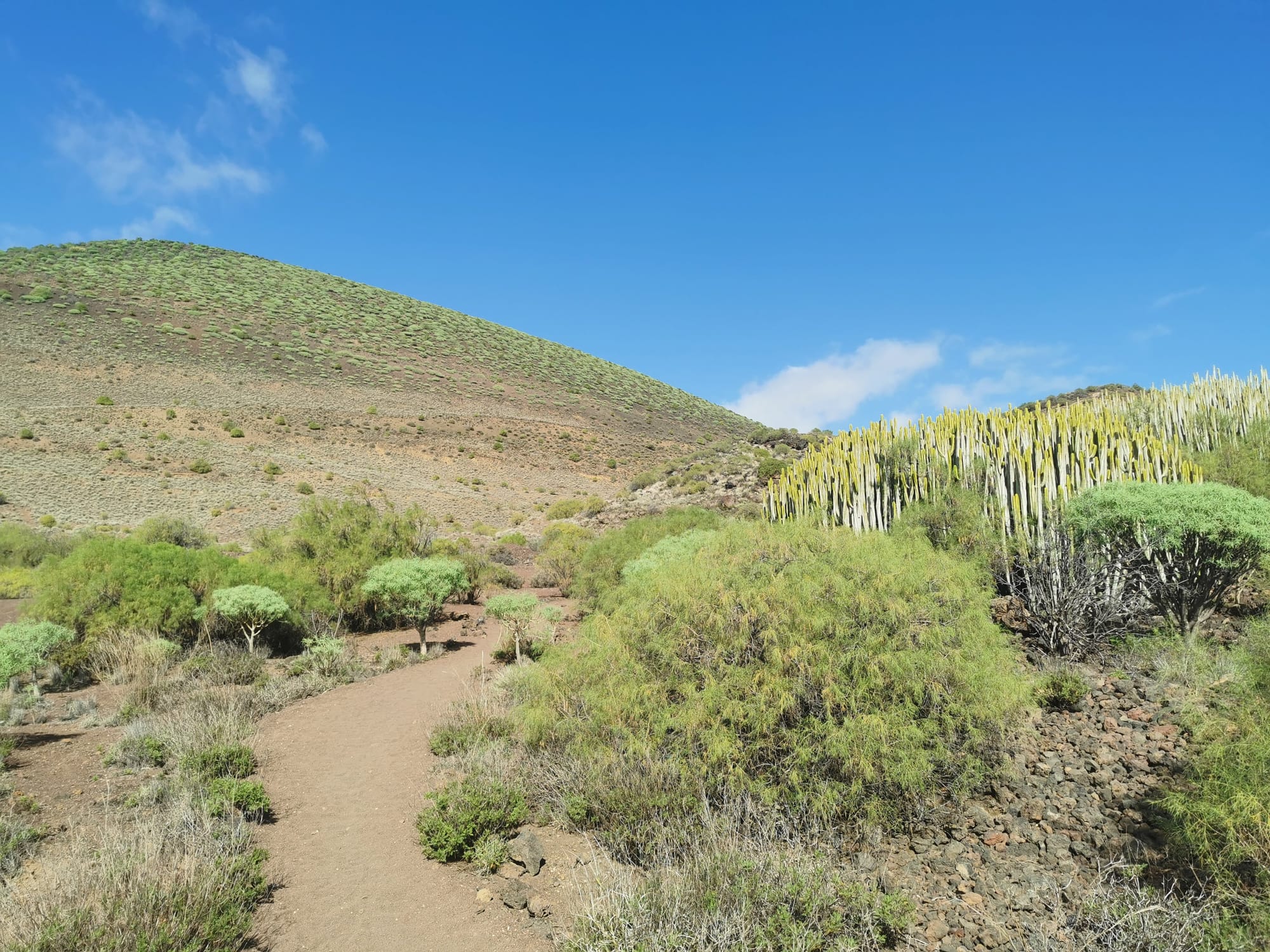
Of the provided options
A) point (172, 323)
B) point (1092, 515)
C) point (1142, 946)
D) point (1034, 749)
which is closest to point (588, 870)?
point (1142, 946)

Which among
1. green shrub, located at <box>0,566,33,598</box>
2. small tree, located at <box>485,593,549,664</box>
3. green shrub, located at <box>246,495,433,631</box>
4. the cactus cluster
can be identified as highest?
the cactus cluster

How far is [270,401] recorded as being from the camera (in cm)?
4766

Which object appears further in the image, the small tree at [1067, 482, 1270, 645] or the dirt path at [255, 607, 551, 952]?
the small tree at [1067, 482, 1270, 645]

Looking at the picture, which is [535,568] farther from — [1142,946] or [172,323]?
[172,323]

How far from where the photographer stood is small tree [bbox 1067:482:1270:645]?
8.88 meters

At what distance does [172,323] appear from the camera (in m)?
55.1

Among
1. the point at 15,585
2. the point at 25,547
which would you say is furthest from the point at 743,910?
the point at 25,547

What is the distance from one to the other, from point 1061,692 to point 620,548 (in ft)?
36.7

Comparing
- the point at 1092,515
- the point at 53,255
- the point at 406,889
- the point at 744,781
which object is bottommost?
the point at 406,889

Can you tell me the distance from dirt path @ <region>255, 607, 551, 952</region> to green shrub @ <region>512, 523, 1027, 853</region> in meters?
1.47

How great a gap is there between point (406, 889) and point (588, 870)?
155cm

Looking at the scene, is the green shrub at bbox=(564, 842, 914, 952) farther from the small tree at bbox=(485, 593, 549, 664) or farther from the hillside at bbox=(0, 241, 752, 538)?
the hillside at bbox=(0, 241, 752, 538)

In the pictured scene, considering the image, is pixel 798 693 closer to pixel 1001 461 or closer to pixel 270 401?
pixel 1001 461

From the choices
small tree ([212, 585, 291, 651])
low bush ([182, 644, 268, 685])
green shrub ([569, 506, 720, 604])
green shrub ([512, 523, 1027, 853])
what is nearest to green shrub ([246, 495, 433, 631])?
small tree ([212, 585, 291, 651])
